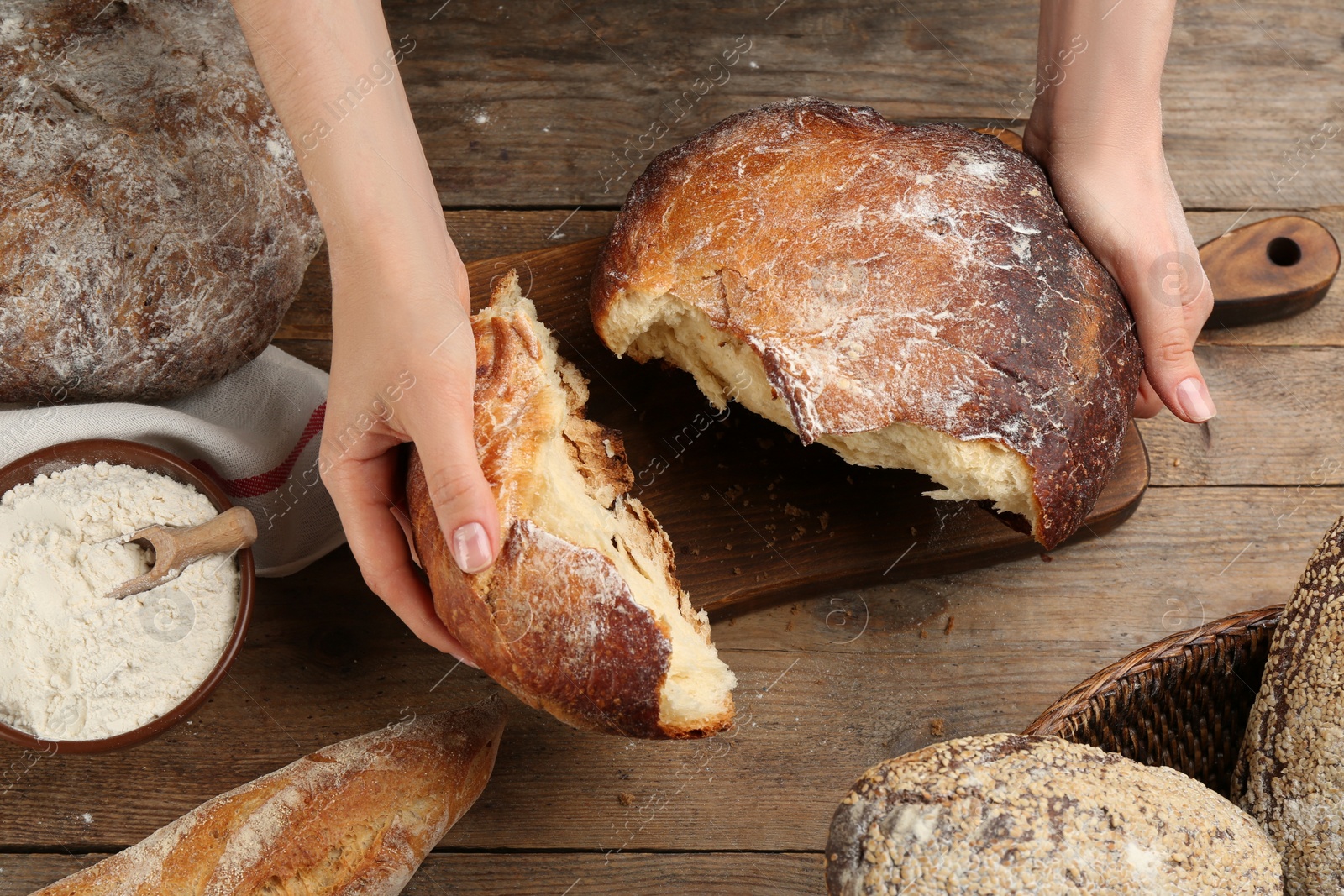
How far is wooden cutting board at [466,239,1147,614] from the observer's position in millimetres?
2012

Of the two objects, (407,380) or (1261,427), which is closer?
(407,380)

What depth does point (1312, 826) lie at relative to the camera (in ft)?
4.87

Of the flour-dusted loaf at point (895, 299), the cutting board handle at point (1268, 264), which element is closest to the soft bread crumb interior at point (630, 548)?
the flour-dusted loaf at point (895, 299)

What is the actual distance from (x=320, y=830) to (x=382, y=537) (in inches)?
20.2

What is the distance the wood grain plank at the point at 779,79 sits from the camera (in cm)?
230

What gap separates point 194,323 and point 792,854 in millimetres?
1555

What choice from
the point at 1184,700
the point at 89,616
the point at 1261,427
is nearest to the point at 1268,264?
the point at 1261,427

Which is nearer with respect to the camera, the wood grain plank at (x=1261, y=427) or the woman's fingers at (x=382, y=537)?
the woman's fingers at (x=382, y=537)

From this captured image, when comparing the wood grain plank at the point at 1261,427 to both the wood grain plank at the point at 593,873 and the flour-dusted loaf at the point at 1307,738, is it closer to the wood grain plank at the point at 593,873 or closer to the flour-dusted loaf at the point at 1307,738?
the flour-dusted loaf at the point at 1307,738

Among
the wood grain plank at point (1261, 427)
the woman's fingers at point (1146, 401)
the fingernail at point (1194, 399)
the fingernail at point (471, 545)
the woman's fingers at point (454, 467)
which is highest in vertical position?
the woman's fingers at point (454, 467)

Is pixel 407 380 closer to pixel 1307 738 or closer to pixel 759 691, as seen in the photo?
pixel 759 691

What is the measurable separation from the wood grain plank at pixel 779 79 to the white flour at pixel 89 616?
3.23ft

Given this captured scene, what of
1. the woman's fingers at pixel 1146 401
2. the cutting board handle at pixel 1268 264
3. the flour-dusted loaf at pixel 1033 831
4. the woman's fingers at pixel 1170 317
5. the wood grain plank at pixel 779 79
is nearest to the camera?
the flour-dusted loaf at pixel 1033 831

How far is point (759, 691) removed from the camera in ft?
6.70
